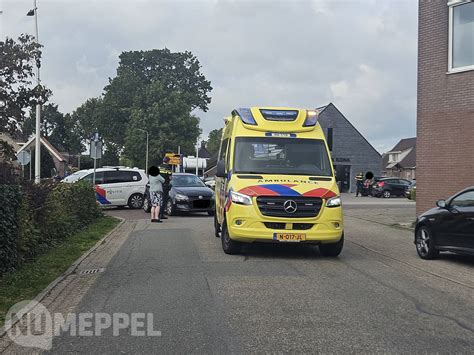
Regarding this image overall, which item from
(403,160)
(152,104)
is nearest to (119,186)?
(152,104)

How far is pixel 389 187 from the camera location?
41656 mm

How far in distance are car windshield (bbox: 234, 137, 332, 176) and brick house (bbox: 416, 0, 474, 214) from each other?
602 centimetres

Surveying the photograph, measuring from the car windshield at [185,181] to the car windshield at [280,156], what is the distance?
10830 millimetres

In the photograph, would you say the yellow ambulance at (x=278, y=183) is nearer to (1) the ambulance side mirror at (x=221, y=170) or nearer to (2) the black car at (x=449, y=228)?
(1) the ambulance side mirror at (x=221, y=170)

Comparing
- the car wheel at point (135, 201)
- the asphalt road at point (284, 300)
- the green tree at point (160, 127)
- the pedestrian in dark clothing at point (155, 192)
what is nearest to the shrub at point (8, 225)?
the asphalt road at point (284, 300)

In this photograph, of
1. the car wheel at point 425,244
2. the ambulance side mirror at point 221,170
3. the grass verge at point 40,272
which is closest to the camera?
the grass verge at point 40,272

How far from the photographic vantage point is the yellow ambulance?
9383 millimetres

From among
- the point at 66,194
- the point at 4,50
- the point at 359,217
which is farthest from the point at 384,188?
the point at 4,50

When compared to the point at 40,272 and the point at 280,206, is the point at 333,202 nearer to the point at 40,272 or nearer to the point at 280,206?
the point at 280,206

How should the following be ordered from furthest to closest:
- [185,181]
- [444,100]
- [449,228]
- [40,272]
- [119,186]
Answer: [119,186] → [185,181] → [444,100] → [449,228] → [40,272]

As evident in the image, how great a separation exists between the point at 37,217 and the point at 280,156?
15.4ft

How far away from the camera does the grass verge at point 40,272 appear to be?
671cm

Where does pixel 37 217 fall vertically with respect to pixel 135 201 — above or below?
above

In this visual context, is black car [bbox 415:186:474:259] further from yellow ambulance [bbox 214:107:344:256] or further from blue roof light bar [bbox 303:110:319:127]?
blue roof light bar [bbox 303:110:319:127]
